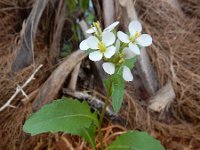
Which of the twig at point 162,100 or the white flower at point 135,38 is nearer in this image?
the white flower at point 135,38

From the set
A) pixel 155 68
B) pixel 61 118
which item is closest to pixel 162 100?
pixel 155 68

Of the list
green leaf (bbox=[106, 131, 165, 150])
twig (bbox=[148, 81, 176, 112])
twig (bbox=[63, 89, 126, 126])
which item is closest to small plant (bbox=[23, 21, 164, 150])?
green leaf (bbox=[106, 131, 165, 150])

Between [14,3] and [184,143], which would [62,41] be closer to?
[14,3]

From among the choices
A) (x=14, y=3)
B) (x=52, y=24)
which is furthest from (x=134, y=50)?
(x=14, y=3)

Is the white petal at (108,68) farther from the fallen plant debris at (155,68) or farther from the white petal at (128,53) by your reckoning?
the fallen plant debris at (155,68)

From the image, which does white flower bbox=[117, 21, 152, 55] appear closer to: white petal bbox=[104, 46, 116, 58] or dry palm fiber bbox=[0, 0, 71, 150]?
white petal bbox=[104, 46, 116, 58]

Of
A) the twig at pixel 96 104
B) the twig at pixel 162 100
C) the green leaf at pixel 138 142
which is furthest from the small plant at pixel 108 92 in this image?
the twig at pixel 162 100

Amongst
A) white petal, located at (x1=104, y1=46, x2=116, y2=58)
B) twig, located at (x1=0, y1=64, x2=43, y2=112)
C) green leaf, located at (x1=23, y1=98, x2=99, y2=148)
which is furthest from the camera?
twig, located at (x1=0, y1=64, x2=43, y2=112)
